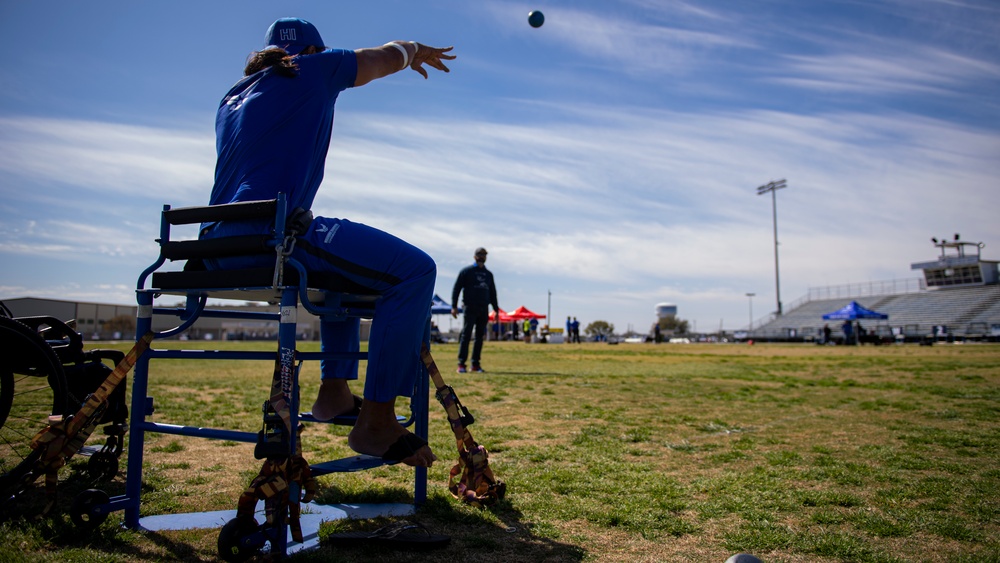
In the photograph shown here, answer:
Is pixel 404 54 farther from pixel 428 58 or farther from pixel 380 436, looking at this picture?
pixel 380 436

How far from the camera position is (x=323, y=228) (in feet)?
8.84

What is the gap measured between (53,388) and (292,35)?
227cm

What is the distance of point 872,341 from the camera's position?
41.9 meters

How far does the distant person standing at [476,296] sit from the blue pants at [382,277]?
32.0ft

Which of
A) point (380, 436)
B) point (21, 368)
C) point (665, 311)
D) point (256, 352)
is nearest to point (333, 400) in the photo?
point (256, 352)

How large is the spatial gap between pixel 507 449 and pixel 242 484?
78.4 inches

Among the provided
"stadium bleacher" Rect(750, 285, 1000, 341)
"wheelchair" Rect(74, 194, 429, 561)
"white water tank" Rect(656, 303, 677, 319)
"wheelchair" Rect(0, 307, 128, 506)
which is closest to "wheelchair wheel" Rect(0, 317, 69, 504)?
"wheelchair" Rect(0, 307, 128, 506)

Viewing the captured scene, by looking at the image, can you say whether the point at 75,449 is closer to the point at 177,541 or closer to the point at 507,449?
the point at 177,541

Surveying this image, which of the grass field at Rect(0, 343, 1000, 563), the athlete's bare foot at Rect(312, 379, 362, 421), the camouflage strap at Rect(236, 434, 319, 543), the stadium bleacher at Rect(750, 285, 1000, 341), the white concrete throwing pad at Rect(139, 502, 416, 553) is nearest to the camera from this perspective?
the camouflage strap at Rect(236, 434, 319, 543)

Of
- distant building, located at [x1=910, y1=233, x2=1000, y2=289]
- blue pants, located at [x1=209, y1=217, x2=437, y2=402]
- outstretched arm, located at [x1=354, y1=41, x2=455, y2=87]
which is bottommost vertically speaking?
blue pants, located at [x1=209, y1=217, x2=437, y2=402]

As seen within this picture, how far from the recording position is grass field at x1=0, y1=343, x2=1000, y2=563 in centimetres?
264

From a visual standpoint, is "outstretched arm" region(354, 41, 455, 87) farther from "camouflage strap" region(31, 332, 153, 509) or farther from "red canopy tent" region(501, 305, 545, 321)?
"red canopy tent" region(501, 305, 545, 321)

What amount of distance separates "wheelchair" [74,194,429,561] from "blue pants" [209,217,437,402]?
84mm

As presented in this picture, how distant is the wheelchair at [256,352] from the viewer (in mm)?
2312
